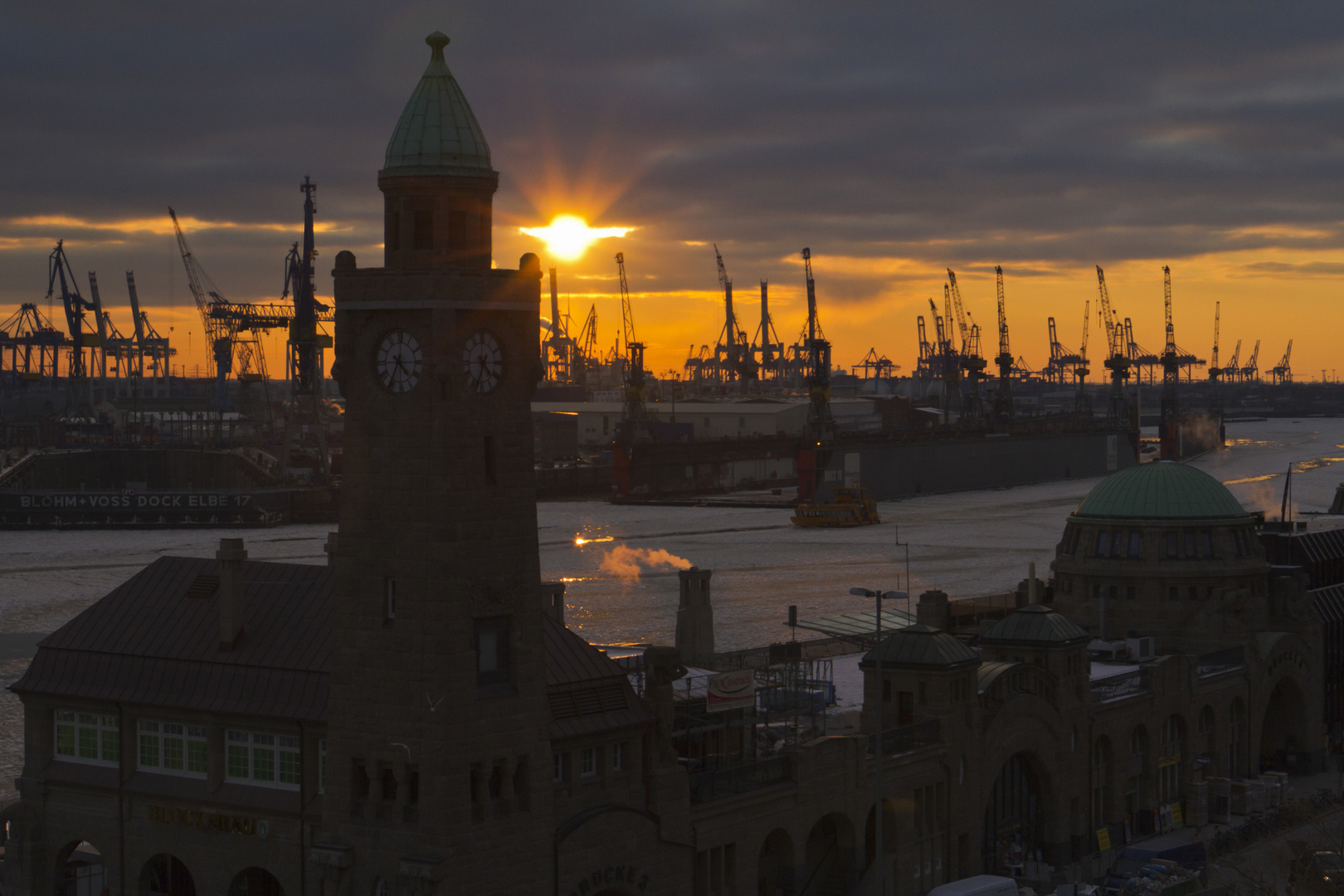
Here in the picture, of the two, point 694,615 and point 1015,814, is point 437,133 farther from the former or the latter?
point 1015,814

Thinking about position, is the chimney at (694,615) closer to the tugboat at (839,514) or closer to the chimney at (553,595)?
the chimney at (553,595)

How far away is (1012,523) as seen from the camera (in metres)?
179

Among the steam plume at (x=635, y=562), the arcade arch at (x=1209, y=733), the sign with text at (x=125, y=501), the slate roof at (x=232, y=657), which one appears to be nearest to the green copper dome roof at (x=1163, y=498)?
the arcade arch at (x=1209, y=733)

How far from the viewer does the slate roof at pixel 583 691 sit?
115 feet

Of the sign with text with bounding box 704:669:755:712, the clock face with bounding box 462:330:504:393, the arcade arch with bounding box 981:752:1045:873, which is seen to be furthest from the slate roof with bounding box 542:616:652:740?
the arcade arch with bounding box 981:752:1045:873

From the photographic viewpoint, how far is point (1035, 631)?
49.5 m

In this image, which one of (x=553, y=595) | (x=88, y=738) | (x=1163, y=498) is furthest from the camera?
(x=1163, y=498)

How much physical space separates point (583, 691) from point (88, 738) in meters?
11.5

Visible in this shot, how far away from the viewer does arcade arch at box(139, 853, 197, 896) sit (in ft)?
120

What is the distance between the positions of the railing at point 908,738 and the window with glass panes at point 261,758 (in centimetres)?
1552

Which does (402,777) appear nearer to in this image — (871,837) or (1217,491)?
(871,837)

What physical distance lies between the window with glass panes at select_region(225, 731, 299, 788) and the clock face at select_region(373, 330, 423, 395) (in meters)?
8.08

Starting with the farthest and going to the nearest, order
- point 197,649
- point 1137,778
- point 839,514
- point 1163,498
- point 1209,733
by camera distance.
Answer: point 839,514 < point 1163,498 < point 1209,733 < point 1137,778 < point 197,649

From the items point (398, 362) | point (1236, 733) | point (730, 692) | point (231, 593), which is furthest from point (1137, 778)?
point (398, 362)
